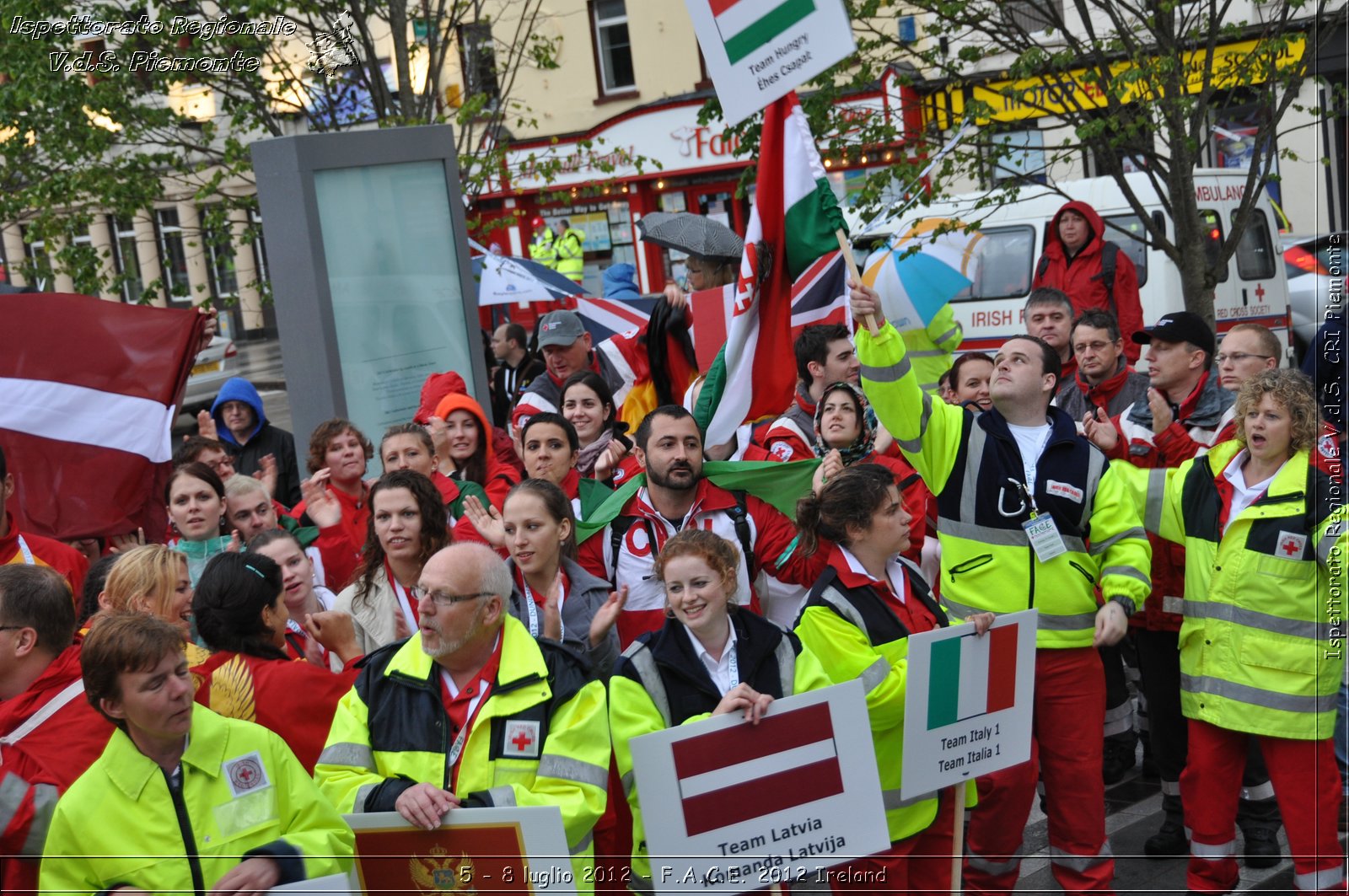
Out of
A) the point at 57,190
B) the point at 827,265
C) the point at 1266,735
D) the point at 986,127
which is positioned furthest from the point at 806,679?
the point at 57,190

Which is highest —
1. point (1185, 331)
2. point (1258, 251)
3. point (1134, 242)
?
point (1134, 242)

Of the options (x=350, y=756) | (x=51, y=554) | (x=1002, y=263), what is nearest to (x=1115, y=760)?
(x=350, y=756)

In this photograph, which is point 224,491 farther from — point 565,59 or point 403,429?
point 565,59

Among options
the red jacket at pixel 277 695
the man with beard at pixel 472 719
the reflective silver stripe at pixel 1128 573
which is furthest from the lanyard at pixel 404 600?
the reflective silver stripe at pixel 1128 573

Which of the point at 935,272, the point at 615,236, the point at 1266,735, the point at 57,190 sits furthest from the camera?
the point at 615,236

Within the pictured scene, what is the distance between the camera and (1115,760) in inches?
259

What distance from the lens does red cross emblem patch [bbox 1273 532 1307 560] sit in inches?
192

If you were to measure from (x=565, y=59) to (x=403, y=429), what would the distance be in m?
24.2

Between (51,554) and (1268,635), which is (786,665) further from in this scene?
Result: (51,554)

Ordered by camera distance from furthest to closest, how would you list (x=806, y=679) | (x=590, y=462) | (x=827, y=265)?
(x=590, y=462) < (x=827, y=265) < (x=806, y=679)

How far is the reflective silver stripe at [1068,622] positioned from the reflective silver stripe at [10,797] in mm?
3386

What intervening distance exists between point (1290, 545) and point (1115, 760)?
202cm

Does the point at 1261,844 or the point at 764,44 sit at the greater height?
the point at 764,44

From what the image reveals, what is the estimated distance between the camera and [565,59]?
1150 inches
